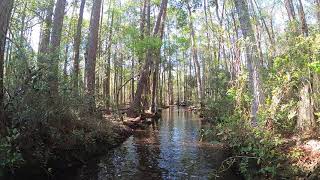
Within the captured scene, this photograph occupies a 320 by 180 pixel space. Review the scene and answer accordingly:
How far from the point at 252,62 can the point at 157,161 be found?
4.50m

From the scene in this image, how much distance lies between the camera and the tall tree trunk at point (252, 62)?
424 inches

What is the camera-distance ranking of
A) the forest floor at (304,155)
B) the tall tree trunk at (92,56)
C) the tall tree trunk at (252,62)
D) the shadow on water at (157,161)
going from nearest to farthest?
1. the forest floor at (304,155)
2. the shadow on water at (157,161)
3. the tall tree trunk at (252,62)
4. the tall tree trunk at (92,56)

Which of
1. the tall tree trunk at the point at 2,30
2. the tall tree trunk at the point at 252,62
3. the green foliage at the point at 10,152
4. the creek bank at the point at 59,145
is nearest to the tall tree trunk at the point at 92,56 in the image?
the creek bank at the point at 59,145

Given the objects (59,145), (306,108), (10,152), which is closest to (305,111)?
(306,108)

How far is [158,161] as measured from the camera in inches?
458

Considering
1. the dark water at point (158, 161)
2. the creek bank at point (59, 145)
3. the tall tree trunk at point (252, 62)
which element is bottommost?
the dark water at point (158, 161)

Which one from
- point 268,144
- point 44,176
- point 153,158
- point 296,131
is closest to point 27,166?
point 44,176

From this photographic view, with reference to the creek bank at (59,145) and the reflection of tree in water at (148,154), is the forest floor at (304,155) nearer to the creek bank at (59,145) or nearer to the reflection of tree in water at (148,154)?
the reflection of tree in water at (148,154)

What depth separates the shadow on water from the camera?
973cm

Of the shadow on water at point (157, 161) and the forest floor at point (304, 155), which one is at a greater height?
the forest floor at point (304, 155)

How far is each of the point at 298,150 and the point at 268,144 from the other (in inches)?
37.9

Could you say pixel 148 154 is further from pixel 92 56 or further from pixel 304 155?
pixel 304 155

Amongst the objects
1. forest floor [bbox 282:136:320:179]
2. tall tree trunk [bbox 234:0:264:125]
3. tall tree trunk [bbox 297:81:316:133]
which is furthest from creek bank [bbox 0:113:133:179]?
tall tree trunk [bbox 297:81:316:133]

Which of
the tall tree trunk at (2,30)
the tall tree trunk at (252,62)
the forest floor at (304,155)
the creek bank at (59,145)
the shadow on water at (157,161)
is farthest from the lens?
the tall tree trunk at (252,62)
